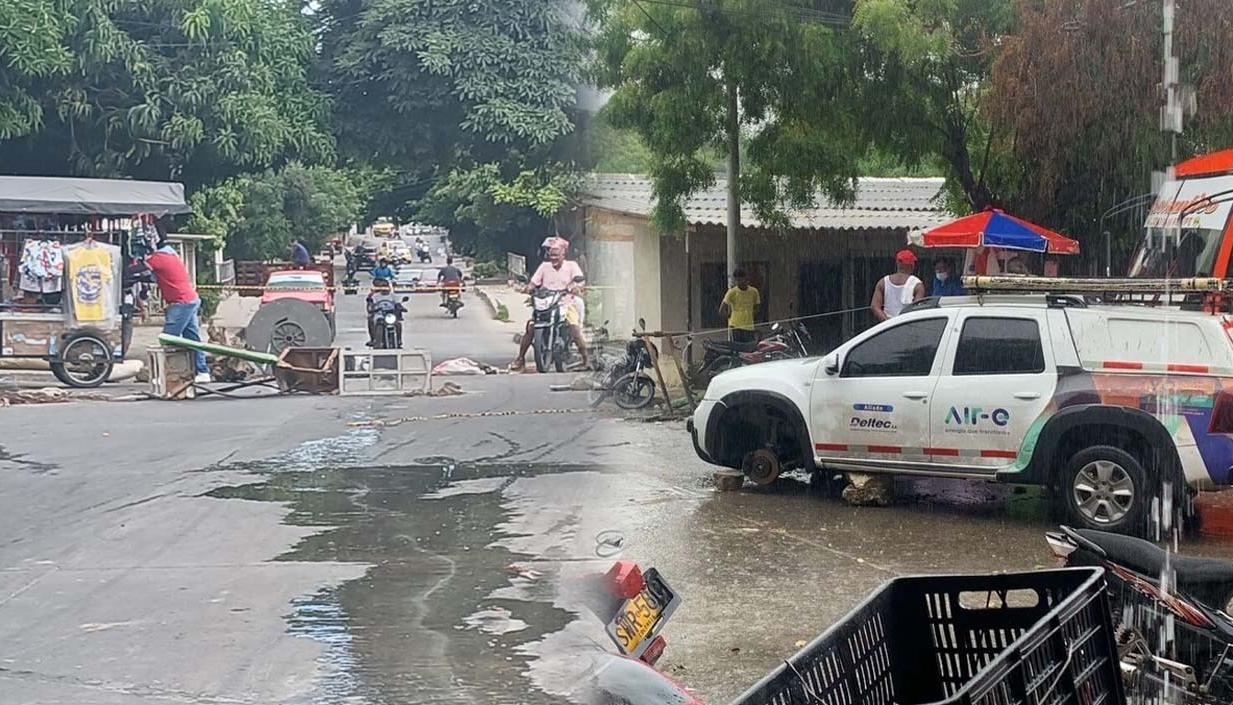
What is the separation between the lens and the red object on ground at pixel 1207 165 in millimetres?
12078

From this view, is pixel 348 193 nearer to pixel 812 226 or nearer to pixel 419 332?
pixel 419 332

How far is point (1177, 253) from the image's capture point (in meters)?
12.6

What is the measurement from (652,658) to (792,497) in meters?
5.00

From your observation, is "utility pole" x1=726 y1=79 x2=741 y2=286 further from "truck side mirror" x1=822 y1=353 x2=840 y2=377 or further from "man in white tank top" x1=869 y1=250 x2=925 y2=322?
"truck side mirror" x1=822 y1=353 x2=840 y2=377

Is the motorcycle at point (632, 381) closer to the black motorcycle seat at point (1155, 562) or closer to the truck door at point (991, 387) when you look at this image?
the truck door at point (991, 387)

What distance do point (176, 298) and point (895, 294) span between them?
26.6 feet

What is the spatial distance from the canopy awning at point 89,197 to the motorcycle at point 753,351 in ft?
28.4

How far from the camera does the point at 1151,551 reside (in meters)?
5.27

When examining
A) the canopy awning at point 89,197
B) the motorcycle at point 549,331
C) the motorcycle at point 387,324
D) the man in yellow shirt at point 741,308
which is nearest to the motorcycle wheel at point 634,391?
the man in yellow shirt at point 741,308

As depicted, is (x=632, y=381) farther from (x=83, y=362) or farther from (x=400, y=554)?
(x=400, y=554)

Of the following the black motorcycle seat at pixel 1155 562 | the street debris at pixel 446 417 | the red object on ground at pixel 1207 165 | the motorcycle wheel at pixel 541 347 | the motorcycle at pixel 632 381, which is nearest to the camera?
the black motorcycle seat at pixel 1155 562

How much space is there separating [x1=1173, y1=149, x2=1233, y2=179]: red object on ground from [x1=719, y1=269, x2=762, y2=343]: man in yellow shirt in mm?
4666

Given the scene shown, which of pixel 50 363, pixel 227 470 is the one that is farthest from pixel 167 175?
pixel 227 470

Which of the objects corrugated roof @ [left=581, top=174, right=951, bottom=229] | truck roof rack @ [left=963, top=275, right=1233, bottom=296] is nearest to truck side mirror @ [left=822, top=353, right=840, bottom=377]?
truck roof rack @ [left=963, top=275, right=1233, bottom=296]
